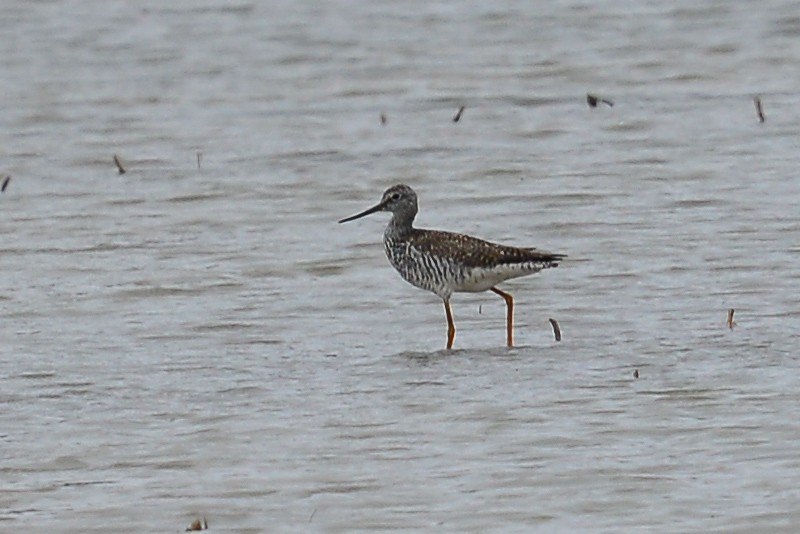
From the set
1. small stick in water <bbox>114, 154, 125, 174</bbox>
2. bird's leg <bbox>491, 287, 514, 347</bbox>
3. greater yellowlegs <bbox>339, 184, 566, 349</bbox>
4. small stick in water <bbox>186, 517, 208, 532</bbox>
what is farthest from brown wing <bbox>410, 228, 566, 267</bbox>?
small stick in water <bbox>114, 154, 125, 174</bbox>

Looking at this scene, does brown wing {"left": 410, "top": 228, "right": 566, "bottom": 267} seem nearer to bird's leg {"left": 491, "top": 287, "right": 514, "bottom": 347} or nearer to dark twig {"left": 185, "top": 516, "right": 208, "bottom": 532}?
bird's leg {"left": 491, "top": 287, "right": 514, "bottom": 347}

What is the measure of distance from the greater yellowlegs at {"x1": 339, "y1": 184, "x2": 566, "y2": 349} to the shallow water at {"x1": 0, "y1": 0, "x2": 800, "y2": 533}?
0.24 meters

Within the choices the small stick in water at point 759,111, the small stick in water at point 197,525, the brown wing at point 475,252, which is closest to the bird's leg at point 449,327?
the brown wing at point 475,252

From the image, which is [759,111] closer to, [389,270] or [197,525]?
[389,270]

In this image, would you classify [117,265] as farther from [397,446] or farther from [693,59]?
[693,59]

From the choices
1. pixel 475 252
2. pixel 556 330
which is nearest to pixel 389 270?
pixel 475 252

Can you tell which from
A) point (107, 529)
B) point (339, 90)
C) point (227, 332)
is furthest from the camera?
point (339, 90)

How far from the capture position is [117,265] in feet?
38.8

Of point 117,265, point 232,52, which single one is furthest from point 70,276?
point 232,52

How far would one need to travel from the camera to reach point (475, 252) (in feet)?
32.8

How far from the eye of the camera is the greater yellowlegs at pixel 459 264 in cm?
988

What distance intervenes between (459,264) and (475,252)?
0.10 m

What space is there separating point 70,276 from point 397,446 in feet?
13.9

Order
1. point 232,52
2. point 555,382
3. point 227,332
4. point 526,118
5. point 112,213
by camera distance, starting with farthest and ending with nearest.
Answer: point 232,52
point 526,118
point 112,213
point 227,332
point 555,382
